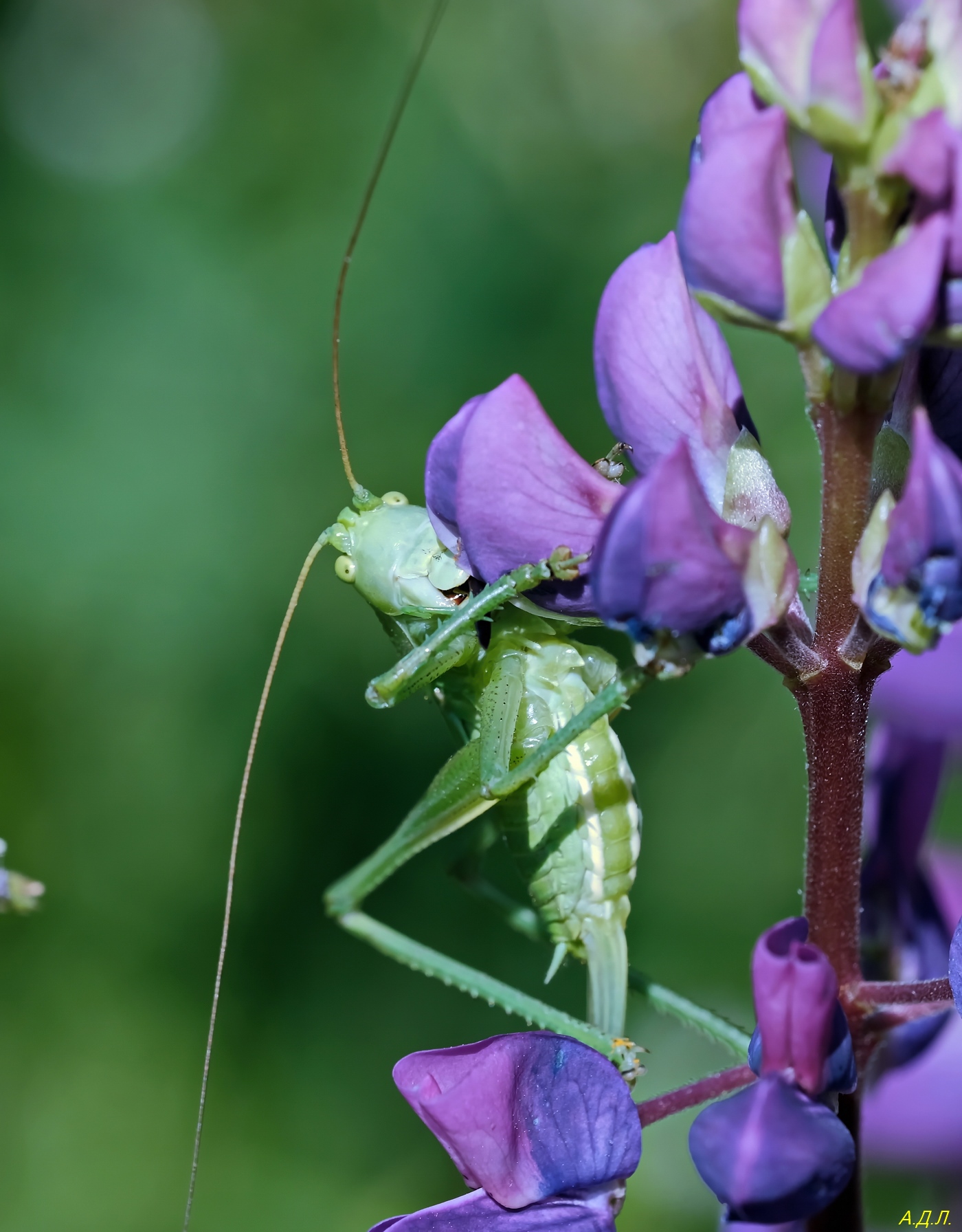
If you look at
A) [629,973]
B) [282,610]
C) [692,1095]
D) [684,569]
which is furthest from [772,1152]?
[282,610]

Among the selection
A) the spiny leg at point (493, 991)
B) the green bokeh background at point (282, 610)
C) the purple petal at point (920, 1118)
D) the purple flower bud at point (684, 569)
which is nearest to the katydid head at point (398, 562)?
the spiny leg at point (493, 991)

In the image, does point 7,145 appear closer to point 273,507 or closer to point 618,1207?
point 273,507

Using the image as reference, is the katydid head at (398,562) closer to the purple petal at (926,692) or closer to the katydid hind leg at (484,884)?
the katydid hind leg at (484,884)

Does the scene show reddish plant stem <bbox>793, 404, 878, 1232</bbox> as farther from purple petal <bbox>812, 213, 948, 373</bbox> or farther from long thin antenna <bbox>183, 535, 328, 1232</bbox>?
long thin antenna <bbox>183, 535, 328, 1232</bbox>

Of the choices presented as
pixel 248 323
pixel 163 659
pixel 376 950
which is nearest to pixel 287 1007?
pixel 376 950

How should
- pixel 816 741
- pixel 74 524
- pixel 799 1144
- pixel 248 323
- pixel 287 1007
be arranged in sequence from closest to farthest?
1. pixel 799 1144
2. pixel 816 741
3. pixel 287 1007
4. pixel 74 524
5. pixel 248 323
